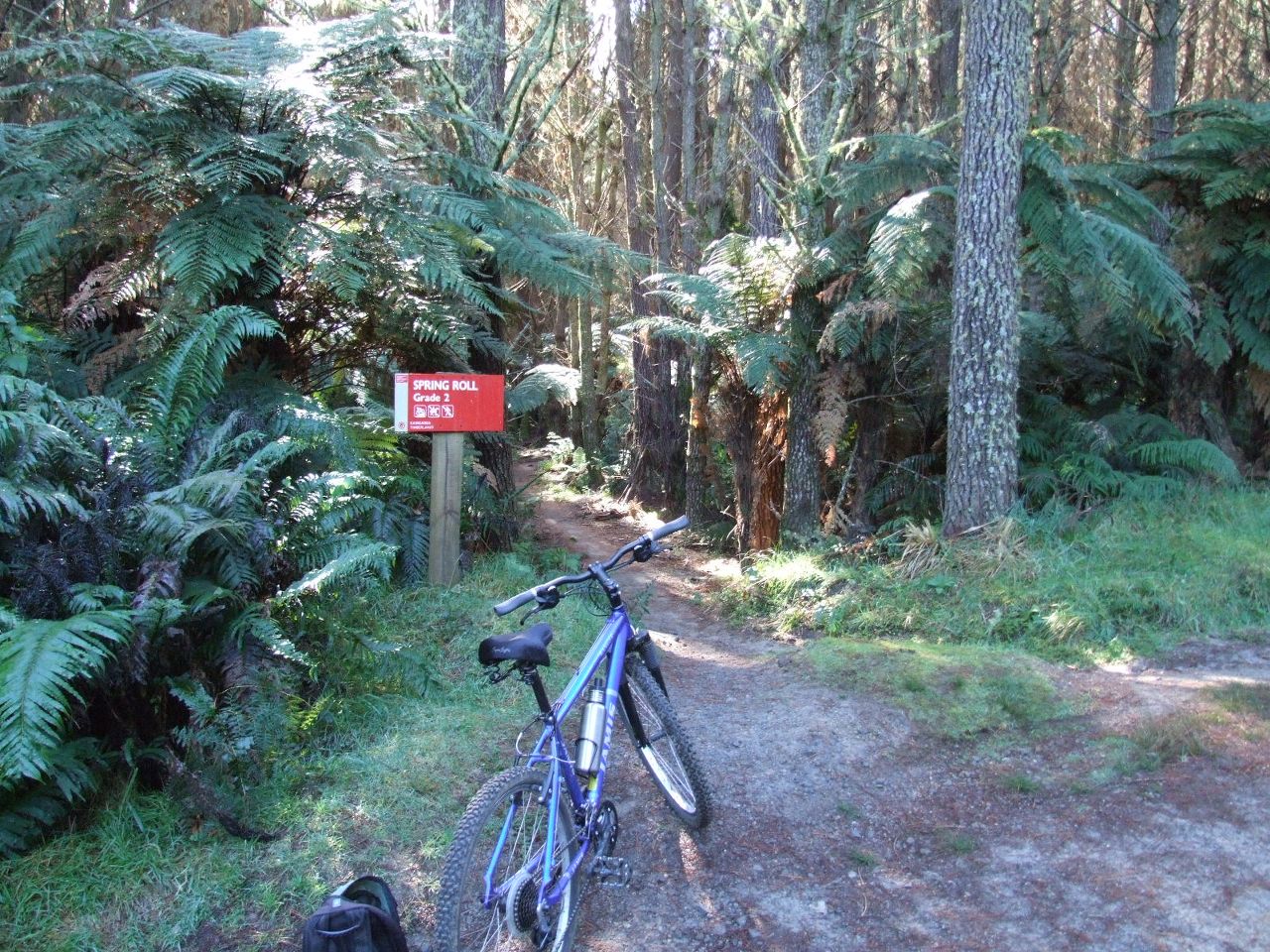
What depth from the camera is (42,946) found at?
2.91 meters

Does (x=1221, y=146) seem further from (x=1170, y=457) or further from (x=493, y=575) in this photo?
(x=493, y=575)

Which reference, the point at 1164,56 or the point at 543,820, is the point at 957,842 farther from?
the point at 1164,56

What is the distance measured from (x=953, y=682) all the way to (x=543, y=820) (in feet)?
9.90

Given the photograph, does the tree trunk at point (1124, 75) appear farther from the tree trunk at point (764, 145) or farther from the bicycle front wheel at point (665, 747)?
the bicycle front wheel at point (665, 747)

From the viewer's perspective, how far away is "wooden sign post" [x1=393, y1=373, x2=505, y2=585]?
259 inches

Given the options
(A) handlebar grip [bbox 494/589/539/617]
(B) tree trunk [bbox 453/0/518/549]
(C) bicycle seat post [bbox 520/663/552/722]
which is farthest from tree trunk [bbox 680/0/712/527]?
(C) bicycle seat post [bbox 520/663/552/722]

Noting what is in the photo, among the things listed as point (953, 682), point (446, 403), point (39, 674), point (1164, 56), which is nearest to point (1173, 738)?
point (953, 682)

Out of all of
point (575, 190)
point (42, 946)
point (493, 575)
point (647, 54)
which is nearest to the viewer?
point (42, 946)

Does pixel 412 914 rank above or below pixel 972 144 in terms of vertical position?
below

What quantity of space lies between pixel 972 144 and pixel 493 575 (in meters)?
5.01

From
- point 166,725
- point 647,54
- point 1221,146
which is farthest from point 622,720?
point 647,54

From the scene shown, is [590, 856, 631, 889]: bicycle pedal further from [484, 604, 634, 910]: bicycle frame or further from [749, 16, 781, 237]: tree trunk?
[749, 16, 781, 237]: tree trunk

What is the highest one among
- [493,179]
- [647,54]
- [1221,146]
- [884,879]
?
[647,54]

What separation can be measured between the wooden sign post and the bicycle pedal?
376 cm
